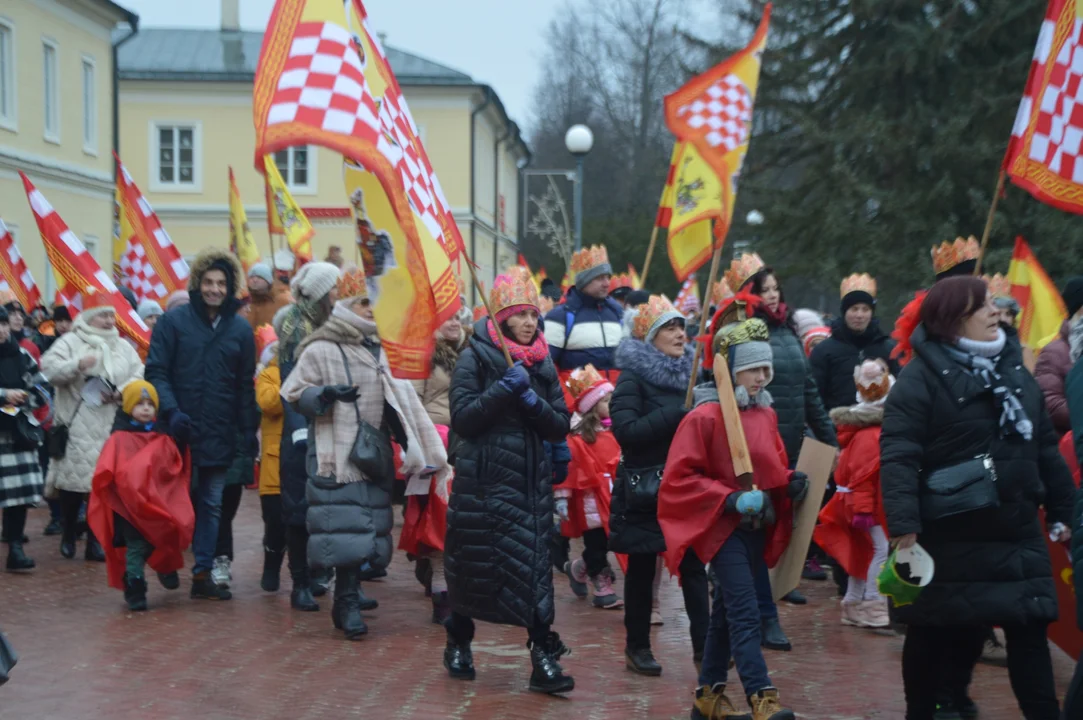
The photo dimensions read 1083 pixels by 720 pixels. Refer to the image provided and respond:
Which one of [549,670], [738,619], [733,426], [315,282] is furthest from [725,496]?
[315,282]

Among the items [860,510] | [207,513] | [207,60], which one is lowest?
[207,513]

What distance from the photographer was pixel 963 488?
5.29 meters

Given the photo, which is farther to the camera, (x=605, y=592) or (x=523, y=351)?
(x=605, y=592)

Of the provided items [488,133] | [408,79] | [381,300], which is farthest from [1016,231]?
[488,133]

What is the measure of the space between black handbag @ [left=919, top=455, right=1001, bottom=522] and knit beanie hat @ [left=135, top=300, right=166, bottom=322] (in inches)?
371

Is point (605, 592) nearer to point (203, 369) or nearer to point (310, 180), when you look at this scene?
point (203, 369)

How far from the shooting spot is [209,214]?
44750 millimetres

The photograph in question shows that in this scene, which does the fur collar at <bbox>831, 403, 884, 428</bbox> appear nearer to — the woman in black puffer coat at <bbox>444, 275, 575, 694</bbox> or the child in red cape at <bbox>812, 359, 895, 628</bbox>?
the child in red cape at <bbox>812, 359, 895, 628</bbox>

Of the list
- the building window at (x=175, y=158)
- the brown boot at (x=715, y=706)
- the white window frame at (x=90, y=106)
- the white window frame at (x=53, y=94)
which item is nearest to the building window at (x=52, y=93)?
the white window frame at (x=53, y=94)

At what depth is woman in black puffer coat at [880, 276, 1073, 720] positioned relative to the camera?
5.29 meters

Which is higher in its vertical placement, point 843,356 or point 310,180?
point 310,180

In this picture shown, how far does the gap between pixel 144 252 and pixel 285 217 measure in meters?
1.73

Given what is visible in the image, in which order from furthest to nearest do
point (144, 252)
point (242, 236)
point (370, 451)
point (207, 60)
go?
point (207, 60) < point (242, 236) < point (144, 252) < point (370, 451)

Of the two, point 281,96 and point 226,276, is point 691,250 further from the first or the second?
point 281,96
